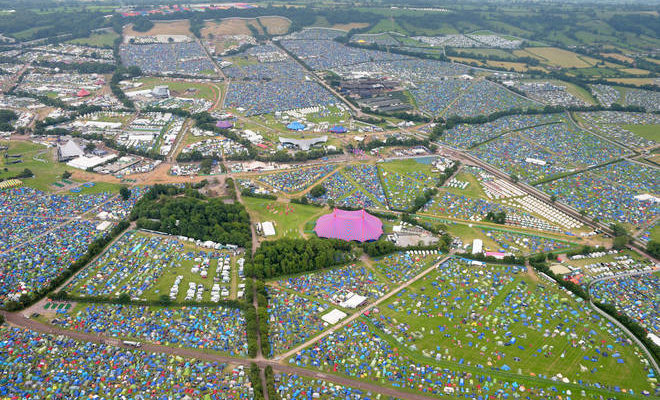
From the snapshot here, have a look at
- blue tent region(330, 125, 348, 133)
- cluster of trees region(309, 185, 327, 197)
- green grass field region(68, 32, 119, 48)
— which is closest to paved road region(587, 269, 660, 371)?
cluster of trees region(309, 185, 327, 197)

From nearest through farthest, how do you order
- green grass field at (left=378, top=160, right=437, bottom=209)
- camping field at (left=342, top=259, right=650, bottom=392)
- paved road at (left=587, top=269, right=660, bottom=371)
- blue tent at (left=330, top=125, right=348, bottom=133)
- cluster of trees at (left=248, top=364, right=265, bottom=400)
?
cluster of trees at (left=248, top=364, right=265, bottom=400)
camping field at (left=342, top=259, right=650, bottom=392)
paved road at (left=587, top=269, right=660, bottom=371)
green grass field at (left=378, top=160, right=437, bottom=209)
blue tent at (left=330, top=125, right=348, bottom=133)

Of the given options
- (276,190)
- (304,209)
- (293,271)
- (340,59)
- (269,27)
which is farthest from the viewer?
(269,27)

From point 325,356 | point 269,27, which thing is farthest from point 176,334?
point 269,27

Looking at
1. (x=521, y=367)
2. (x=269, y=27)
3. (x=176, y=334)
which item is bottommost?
(x=521, y=367)

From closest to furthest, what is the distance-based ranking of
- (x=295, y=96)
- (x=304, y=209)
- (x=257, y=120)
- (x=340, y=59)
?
(x=304, y=209), (x=257, y=120), (x=295, y=96), (x=340, y=59)

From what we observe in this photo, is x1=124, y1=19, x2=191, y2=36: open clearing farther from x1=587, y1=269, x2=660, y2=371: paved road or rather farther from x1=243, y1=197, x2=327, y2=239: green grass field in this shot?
x1=587, y1=269, x2=660, y2=371: paved road

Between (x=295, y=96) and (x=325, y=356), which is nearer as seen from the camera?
(x=325, y=356)

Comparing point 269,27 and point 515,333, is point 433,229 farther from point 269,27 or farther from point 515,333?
point 269,27
